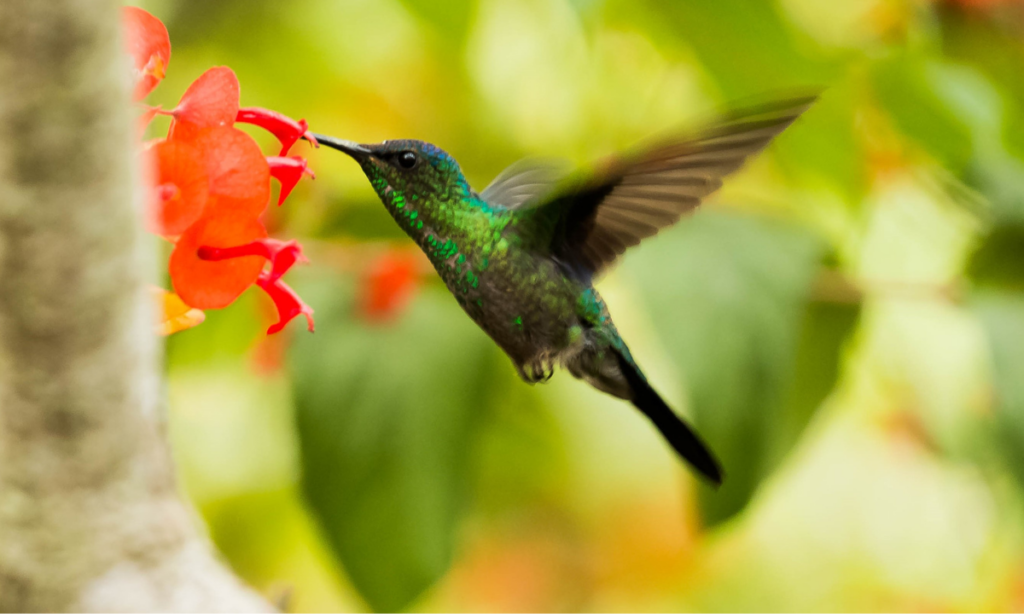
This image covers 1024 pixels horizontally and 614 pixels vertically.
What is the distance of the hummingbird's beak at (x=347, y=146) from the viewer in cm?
53

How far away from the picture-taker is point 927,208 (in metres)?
1.76

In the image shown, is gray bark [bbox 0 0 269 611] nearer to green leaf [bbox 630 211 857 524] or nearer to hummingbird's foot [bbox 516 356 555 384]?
hummingbird's foot [bbox 516 356 555 384]

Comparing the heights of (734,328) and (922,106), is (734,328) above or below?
below

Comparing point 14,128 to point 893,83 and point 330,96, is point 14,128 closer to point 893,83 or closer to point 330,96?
point 893,83

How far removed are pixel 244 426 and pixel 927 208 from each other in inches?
60.0

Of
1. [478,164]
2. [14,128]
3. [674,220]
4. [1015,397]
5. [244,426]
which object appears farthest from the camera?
[244,426]

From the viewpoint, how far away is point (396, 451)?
48.1 inches

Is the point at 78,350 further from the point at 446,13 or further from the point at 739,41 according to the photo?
the point at 739,41

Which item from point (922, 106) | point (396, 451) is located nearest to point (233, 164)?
point (396, 451)

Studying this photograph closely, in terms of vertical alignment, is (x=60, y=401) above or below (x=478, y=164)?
above

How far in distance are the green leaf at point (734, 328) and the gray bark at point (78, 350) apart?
76 cm

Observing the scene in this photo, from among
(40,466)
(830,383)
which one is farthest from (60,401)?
(830,383)

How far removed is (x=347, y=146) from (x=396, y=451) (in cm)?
75

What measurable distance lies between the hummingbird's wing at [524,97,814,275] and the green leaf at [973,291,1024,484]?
28.5 inches
